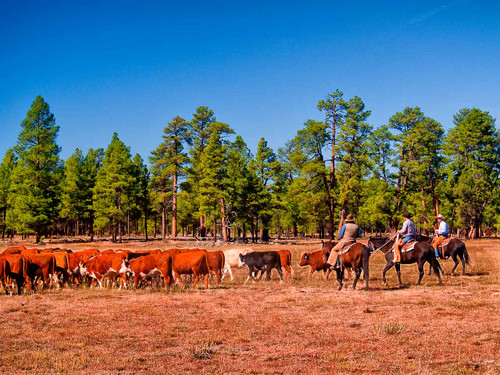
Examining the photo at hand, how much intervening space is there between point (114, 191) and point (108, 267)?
112ft

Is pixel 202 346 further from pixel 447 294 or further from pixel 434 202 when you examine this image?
pixel 434 202

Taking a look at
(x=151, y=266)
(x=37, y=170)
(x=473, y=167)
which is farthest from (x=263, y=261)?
(x=473, y=167)

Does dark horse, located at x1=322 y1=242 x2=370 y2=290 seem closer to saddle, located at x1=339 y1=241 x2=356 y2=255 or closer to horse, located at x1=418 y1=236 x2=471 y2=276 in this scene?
saddle, located at x1=339 y1=241 x2=356 y2=255

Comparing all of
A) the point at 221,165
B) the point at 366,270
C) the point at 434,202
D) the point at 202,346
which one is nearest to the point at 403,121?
the point at 434,202

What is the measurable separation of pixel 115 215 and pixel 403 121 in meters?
34.1

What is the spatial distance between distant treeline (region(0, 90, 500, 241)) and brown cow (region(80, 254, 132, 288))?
2648cm

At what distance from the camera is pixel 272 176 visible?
5175cm

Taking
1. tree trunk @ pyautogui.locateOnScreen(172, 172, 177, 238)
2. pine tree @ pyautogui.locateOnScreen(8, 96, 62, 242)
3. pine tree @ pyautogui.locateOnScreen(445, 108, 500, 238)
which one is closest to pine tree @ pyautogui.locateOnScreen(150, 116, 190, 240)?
tree trunk @ pyautogui.locateOnScreen(172, 172, 177, 238)

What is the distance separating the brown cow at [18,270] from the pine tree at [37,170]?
3210 cm

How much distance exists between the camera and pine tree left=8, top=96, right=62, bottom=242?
45.2 m

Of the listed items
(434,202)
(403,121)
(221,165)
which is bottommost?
(434,202)

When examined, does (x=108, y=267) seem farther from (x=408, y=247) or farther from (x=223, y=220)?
(x=223, y=220)

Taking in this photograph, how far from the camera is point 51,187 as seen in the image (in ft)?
156

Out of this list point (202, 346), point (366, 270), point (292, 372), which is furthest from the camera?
point (366, 270)
